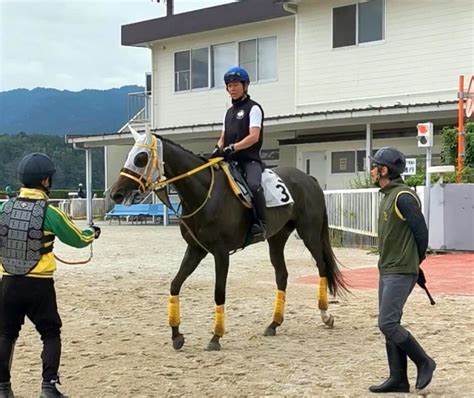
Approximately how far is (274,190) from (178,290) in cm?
153

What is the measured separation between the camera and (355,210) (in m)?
18.0

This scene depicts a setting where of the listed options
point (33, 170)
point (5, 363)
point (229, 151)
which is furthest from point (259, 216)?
point (5, 363)

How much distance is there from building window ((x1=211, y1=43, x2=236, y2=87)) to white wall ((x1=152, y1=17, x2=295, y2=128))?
230 mm

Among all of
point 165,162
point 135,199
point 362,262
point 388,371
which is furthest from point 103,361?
point 362,262

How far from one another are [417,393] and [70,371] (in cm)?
293

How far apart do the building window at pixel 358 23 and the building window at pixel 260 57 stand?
11.5ft

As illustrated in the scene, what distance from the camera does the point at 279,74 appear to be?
85.0ft

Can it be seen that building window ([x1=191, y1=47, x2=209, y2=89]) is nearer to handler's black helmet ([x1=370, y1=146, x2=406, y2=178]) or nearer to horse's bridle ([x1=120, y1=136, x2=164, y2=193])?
horse's bridle ([x1=120, y1=136, x2=164, y2=193])

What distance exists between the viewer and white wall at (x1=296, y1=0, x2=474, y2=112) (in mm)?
20562

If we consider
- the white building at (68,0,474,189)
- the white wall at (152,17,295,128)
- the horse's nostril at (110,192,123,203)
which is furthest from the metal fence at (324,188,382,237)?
the horse's nostril at (110,192,123,203)

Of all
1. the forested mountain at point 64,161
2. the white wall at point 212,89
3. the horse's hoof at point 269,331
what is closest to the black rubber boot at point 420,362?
the horse's hoof at point 269,331

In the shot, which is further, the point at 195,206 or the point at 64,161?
the point at 64,161

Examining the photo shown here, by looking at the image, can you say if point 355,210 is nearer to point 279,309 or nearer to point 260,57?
point 260,57

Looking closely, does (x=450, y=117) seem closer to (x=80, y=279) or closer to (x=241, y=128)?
(x=80, y=279)
